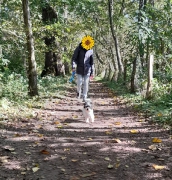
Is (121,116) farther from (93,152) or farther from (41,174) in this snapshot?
(41,174)

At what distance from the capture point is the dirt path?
3840mm

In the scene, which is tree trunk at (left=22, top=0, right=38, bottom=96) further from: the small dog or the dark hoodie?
the small dog

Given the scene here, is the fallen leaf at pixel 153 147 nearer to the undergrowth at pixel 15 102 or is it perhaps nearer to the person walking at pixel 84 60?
the person walking at pixel 84 60

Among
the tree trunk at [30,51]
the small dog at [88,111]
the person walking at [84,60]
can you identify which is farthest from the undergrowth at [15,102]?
the person walking at [84,60]

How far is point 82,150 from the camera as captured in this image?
4.89m

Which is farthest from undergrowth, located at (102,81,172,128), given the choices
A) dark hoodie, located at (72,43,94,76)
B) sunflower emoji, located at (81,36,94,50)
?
sunflower emoji, located at (81,36,94,50)

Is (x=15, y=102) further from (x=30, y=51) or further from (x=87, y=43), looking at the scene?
(x=87, y=43)

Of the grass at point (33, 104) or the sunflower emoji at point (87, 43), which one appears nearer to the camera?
the grass at point (33, 104)

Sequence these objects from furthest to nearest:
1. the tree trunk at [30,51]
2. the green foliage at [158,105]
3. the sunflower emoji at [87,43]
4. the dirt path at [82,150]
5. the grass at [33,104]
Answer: the tree trunk at [30,51], the sunflower emoji at [87,43], the grass at [33,104], the green foliage at [158,105], the dirt path at [82,150]

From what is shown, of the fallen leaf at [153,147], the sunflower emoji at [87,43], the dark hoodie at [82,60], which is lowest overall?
the fallen leaf at [153,147]

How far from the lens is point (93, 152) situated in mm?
4777

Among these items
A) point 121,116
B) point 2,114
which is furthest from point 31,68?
point 121,116

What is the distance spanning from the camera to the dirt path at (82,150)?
3840mm

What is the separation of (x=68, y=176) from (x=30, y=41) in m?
7.27
